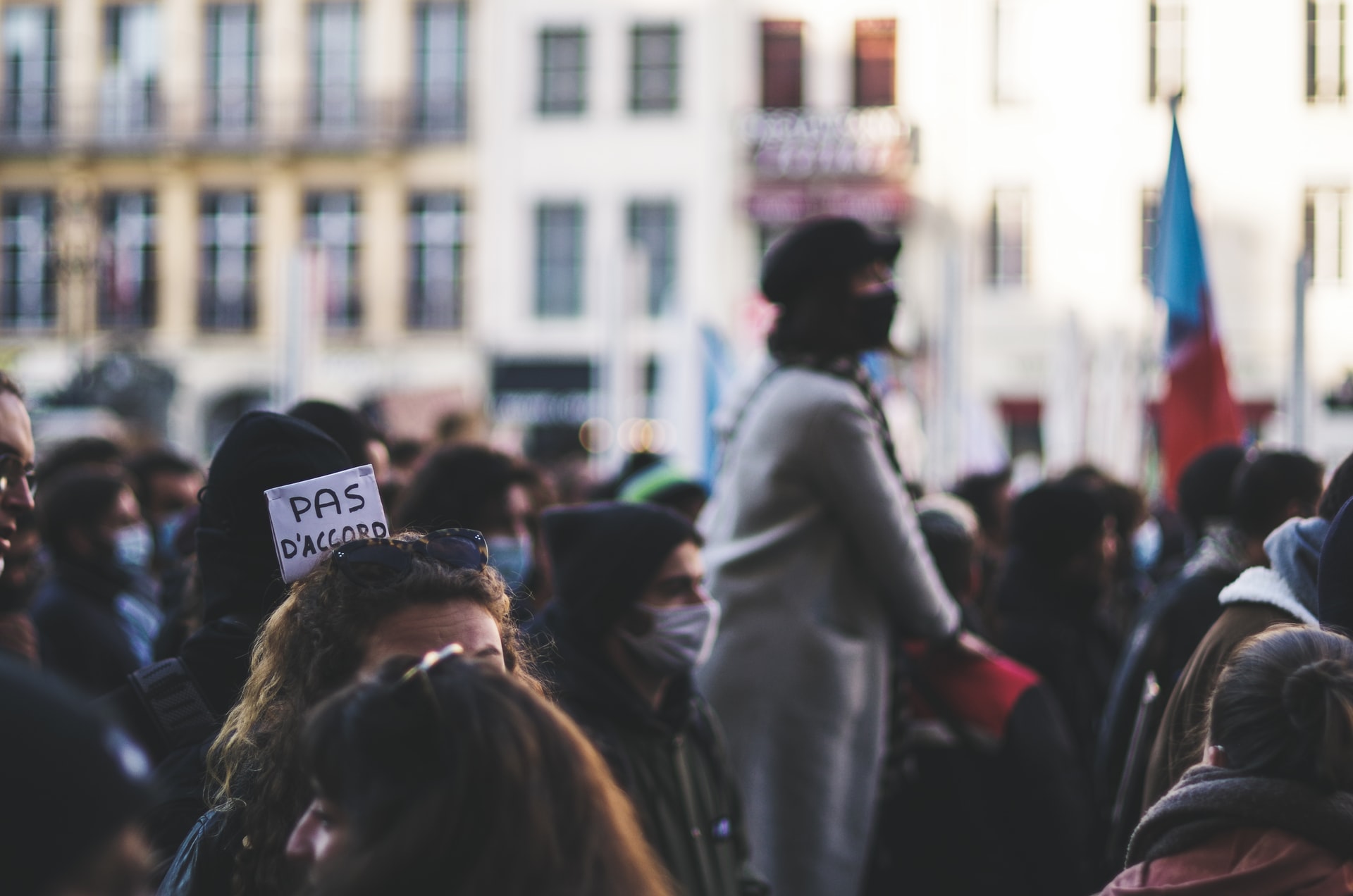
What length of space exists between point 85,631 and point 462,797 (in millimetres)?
4043

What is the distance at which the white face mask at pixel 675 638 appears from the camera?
3.46 m

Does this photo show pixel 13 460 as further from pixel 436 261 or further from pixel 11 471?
pixel 436 261

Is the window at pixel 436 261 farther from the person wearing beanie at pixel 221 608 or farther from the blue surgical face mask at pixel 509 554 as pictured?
the person wearing beanie at pixel 221 608

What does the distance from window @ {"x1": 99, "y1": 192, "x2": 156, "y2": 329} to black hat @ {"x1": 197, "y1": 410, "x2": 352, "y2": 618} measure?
95.0 ft

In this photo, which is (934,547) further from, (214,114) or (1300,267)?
(214,114)

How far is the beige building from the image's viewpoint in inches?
1131

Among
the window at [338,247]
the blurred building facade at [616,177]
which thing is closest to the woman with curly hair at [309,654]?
the blurred building facade at [616,177]

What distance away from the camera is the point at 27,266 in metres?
30.5

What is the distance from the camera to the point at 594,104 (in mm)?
27750

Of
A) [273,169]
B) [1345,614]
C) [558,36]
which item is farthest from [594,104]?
[1345,614]

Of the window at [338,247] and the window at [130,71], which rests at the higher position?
the window at [130,71]

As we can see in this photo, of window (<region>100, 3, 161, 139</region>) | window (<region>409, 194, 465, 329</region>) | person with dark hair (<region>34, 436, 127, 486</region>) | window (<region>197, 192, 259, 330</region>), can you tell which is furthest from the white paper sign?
window (<region>100, 3, 161, 139</region>)

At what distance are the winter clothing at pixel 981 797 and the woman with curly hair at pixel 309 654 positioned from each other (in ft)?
6.90

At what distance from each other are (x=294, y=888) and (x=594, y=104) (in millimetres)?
26722
